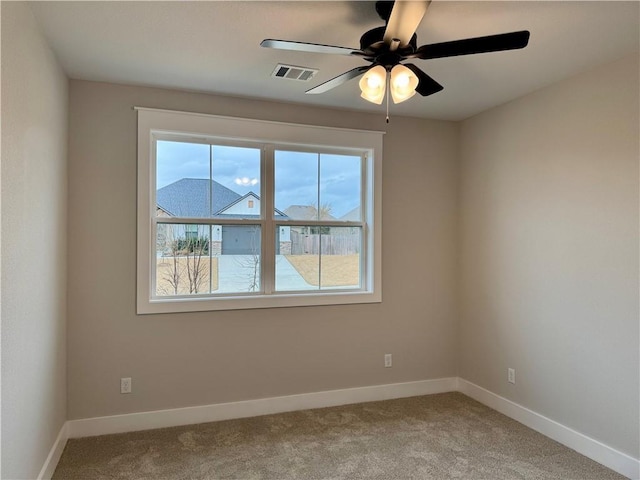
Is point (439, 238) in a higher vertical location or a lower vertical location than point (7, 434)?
higher

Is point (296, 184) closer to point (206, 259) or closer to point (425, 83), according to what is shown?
point (206, 259)

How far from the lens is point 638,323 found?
7.97ft

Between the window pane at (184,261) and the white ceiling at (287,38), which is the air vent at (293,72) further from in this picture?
the window pane at (184,261)

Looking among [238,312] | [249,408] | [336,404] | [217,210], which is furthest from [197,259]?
[336,404]

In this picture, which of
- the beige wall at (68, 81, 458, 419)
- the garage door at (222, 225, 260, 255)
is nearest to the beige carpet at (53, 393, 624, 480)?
the beige wall at (68, 81, 458, 419)

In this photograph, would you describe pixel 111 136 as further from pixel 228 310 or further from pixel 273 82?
pixel 228 310

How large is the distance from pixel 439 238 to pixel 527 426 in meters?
1.71

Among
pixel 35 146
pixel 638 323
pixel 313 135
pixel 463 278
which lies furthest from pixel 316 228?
pixel 638 323

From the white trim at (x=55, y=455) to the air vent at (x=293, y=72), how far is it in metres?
2.77

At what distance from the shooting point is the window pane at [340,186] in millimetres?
3645

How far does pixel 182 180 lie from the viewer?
325 cm

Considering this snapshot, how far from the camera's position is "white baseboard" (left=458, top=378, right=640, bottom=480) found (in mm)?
2467

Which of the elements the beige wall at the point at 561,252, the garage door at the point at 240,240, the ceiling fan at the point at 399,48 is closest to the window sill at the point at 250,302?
the garage door at the point at 240,240

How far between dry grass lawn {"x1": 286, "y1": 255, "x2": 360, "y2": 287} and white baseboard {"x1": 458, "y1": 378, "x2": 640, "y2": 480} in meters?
1.49
